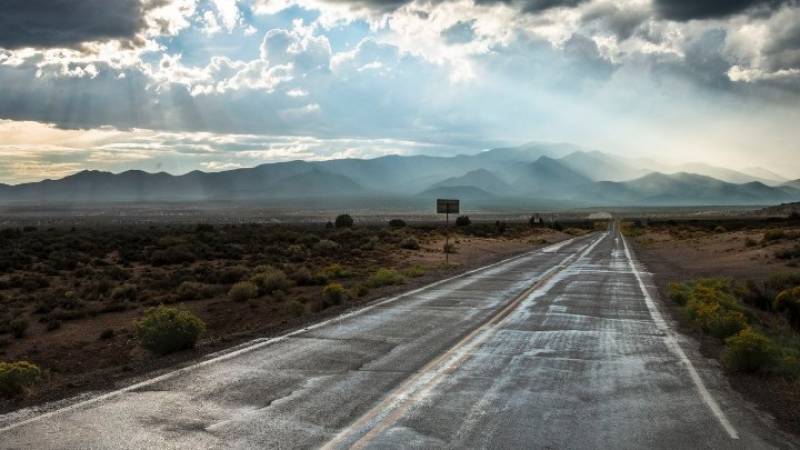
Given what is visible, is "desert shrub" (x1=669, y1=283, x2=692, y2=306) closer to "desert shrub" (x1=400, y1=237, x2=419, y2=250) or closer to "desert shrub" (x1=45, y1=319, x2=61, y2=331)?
"desert shrub" (x1=45, y1=319, x2=61, y2=331)

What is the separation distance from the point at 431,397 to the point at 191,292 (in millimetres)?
16579

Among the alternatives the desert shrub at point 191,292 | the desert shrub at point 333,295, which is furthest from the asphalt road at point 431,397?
the desert shrub at point 191,292

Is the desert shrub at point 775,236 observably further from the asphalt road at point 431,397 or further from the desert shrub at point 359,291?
the asphalt road at point 431,397

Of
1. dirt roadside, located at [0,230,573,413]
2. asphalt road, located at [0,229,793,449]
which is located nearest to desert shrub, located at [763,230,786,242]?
dirt roadside, located at [0,230,573,413]

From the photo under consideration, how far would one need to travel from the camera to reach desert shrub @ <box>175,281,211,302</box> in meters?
22.6

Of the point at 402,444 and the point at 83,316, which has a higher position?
the point at 402,444

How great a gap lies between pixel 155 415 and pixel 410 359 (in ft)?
13.3

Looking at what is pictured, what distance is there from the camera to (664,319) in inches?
607

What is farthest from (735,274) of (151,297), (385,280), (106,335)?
(106,335)

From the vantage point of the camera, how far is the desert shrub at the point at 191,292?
2259cm

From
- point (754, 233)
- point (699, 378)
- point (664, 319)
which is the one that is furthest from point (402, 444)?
point (754, 233)

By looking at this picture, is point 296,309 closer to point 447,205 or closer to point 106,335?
point 106,335

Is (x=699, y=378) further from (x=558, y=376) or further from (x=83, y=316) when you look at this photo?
(x=83, y=316)

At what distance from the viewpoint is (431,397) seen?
8078 millimetres
